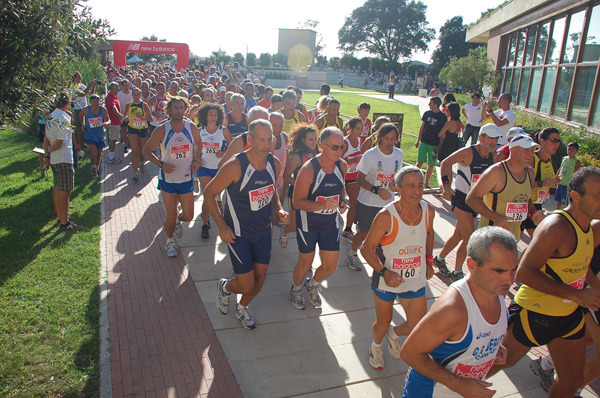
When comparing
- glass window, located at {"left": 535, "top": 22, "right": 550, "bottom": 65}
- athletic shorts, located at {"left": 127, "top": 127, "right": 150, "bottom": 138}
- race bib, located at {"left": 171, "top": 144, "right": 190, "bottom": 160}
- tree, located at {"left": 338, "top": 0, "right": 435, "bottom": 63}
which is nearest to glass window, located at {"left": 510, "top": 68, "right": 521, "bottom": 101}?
glass window, located at {"left": 535, "top": 22, "right": 550, "bottom": 65}

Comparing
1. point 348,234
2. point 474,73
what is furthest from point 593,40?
point 348,234

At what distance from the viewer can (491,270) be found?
7.98 feet

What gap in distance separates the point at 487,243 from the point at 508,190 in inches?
106

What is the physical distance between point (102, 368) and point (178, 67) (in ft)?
112

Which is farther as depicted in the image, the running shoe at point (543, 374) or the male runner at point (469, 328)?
the running shoe at point (543, 374)

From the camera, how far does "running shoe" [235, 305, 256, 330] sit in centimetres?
471

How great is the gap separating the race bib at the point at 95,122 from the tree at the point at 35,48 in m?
6.92

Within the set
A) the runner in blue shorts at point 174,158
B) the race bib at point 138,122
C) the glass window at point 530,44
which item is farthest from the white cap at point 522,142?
the glass window at point 530,44

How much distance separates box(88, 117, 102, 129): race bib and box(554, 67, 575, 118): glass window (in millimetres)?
13759

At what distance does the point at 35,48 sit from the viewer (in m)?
3.35

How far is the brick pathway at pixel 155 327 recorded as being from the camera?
3840mm

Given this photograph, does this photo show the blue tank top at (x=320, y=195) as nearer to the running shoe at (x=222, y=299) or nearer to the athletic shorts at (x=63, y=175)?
the running shoe at (x=222, y=299)

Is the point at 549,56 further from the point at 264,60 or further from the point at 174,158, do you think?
the point at 264,60

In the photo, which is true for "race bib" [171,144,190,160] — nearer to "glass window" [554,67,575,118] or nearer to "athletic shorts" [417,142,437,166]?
"athletic shorts" [417,142,437,166]
